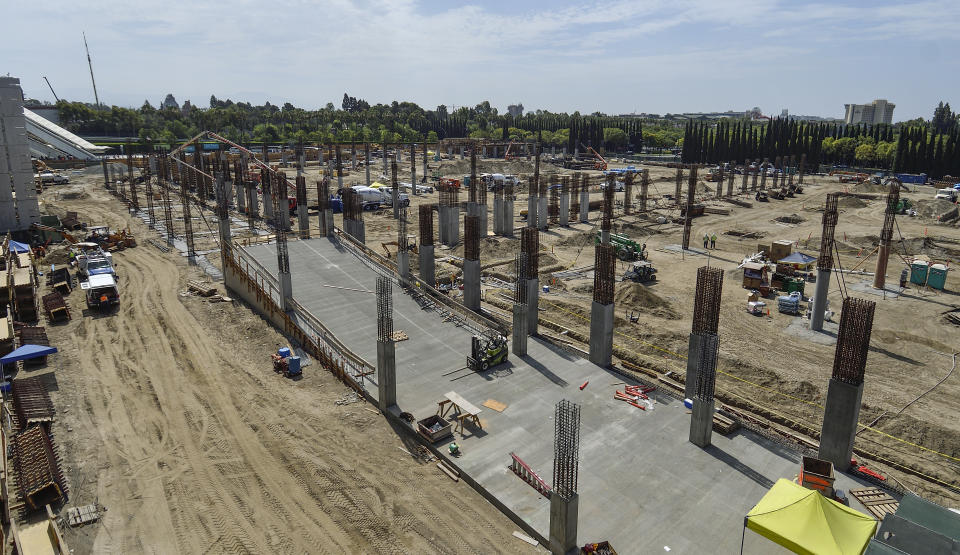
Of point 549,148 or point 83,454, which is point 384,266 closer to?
point 83,454

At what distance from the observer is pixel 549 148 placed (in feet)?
485

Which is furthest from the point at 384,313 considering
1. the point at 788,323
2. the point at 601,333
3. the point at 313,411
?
the point at 788,323

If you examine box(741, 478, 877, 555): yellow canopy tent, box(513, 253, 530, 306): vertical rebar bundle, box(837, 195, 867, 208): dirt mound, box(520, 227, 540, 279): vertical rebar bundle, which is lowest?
box(741, 478, 877, 555): yellow canopy tent

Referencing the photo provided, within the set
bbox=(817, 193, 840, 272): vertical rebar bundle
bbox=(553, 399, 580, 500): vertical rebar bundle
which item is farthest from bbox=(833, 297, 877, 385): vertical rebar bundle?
bbox=(817, 193, 840, 272): vertical rebar bundle

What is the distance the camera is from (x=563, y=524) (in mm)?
12977

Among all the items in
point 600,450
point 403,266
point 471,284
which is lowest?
point 600,450

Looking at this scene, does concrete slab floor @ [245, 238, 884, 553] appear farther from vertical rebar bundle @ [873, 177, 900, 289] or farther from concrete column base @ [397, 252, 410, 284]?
vertical rebar bundle @ [873, 177, 900, 289]

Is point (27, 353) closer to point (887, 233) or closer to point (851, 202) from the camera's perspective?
point (887, 233)

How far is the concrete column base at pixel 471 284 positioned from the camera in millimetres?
29094

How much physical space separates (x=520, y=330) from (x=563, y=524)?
11.2 m

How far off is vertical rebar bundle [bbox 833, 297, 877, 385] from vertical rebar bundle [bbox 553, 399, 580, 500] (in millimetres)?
8278

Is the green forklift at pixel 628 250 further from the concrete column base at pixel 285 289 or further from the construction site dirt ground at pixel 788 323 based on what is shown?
the concrete column base at pixel 285 289

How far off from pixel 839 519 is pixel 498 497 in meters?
7.90

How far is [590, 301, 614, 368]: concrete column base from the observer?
72.5 ft
